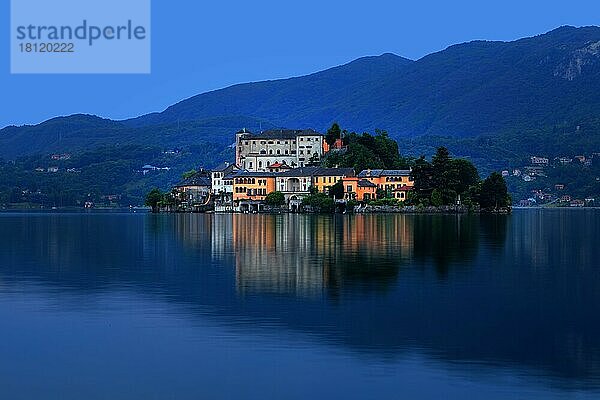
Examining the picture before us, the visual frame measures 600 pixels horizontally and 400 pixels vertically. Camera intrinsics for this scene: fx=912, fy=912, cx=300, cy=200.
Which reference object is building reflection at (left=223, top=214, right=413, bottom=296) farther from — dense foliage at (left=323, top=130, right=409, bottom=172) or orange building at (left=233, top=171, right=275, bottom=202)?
orange building at (left=233, top=171, right=275, bottom=202)

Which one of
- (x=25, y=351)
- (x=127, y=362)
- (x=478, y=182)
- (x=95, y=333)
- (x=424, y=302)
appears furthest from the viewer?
(x=478, y=182)

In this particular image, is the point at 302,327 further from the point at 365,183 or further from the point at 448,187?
the point at 365,183

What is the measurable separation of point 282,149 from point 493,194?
120 feet

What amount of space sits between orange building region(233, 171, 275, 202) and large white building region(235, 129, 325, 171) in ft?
26.5

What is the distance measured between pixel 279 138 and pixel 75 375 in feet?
404

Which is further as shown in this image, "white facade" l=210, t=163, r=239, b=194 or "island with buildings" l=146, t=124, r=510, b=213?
"white facade" l=210, t=163, r=239, b=194

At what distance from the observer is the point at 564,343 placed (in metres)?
18.0

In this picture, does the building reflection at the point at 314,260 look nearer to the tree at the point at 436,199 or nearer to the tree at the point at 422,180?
the tree at the point at 436,199

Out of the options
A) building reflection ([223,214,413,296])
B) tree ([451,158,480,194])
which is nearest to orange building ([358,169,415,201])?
tree ([451,158,480,194])

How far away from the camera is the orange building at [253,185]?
127m

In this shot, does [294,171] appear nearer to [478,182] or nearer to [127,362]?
[478,182]

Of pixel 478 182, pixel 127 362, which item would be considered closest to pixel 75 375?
pixel 127 362

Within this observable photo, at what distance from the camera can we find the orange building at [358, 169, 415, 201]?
118 metres

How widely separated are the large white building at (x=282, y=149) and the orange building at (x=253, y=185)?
807 cm
